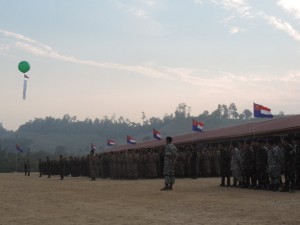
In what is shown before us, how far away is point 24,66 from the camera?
2086cm

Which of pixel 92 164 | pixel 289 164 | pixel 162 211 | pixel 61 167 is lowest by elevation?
pixel 162 211

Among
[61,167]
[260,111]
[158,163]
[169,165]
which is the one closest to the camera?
[169,165]

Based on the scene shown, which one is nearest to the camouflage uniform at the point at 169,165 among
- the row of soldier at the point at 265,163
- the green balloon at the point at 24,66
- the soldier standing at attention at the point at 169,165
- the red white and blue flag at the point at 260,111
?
the soldier standing at attention at the point at 169,165

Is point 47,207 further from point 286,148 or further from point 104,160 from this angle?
point 104,160

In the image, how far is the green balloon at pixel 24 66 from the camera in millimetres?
20766

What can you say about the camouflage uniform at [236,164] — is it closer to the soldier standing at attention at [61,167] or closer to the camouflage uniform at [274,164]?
the camouflage uniform at [274,164]

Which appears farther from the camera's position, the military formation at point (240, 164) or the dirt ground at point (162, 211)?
the military formation at point (240, 164)

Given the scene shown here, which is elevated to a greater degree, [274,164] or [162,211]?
[274,164]

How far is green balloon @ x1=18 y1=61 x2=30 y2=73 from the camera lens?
68.1ft

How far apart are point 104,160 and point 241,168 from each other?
14.5 m

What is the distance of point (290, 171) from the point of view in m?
12.0

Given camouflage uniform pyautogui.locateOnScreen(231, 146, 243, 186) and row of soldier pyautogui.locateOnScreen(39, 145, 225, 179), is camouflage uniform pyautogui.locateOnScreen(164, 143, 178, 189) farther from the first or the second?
row of soldier pyautogui.locateOnScreen(39, 145, 225, 179)

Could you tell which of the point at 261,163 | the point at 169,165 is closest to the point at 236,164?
the point at 261,163

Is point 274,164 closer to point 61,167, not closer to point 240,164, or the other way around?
point 240,164
